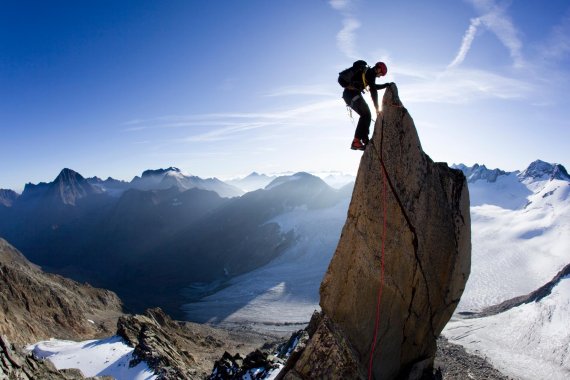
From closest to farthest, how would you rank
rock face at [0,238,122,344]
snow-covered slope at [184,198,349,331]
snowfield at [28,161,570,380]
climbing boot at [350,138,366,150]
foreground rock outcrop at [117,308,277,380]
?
1. climbing boot at [350,138,366,150]
2. foreground rock outcrop at [117,308,277,380]
3. rock face at [0,238,122,344]
4. snowfield at [28,161,570,380]
5. snow-covered slope at [184,198,349,331]

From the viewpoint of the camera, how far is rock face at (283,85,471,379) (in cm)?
1091

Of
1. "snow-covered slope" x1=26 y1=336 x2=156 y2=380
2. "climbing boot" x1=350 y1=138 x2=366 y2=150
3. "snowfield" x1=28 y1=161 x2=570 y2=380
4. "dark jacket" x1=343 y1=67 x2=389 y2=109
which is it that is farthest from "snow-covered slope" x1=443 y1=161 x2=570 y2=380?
"dark jacket" x1=343 y1=67 x2=389 y2=109

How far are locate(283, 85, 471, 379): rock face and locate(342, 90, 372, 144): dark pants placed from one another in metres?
0.76

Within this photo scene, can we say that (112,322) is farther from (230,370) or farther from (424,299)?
(424,299)

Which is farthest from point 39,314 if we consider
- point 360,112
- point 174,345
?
point 360,112

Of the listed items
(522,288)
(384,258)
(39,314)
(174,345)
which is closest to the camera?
(384,258)

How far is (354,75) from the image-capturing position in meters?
11.7

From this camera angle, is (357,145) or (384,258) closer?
(384,258)

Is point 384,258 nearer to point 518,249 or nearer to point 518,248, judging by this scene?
point 518,249

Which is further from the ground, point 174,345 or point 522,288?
point 174,345

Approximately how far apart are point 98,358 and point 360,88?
39435 millimetres

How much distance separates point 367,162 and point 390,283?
3750 mm

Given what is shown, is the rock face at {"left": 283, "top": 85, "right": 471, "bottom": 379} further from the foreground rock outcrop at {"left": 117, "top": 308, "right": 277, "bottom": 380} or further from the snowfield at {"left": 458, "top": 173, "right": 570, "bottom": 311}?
the snowfield at {"left": 458, "top": 173, "right": 570, "bottom": 311}

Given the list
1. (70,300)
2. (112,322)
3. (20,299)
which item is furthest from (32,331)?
(112,322)
